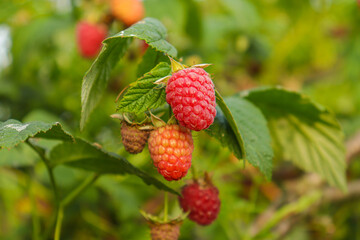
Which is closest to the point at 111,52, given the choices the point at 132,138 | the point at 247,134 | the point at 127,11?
the point at 132,138

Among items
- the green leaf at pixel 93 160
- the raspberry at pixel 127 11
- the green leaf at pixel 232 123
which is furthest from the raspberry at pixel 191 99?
the raspberry at pixel 127 11

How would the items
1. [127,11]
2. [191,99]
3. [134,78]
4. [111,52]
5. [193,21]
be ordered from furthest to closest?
[193,21] < [134,78] < [127,11] < [111,52] < [191,99]

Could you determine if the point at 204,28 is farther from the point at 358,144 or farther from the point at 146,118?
the point at 146,118

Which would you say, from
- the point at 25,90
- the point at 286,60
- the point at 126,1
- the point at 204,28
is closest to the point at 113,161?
the point at 126,1

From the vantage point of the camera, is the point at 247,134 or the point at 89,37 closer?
the point at 247,134

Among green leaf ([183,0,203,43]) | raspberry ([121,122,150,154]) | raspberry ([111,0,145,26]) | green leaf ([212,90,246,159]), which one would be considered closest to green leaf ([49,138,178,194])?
raspberry ([121,122,150,154])

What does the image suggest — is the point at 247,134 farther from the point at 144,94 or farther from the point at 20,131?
the point at 20,131

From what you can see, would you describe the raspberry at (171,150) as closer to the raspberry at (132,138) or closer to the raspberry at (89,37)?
the raspberry at (132,138)
